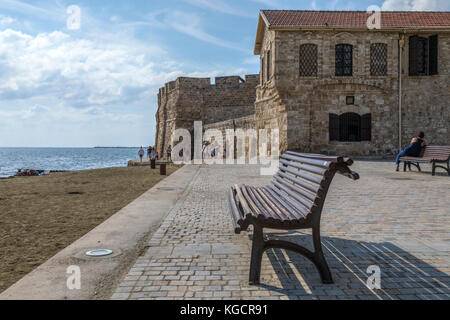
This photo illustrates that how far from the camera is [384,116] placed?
70.8 ft

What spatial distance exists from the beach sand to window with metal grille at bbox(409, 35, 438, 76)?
1820 centimetres

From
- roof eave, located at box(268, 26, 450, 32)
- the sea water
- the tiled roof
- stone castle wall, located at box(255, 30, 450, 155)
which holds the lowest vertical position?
the sea water

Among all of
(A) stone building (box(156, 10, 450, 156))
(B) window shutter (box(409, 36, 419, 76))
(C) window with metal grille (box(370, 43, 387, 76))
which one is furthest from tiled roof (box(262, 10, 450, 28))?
(C) window with metal grille (box(370, 43, 387, 76))

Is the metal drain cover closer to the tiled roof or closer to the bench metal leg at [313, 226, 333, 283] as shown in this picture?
the bench metal leg at [313, 226, 333, 283]

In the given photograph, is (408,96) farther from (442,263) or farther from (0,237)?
(0,237)

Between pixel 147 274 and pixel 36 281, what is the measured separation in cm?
90

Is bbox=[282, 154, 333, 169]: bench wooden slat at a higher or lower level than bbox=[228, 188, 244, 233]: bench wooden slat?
higher

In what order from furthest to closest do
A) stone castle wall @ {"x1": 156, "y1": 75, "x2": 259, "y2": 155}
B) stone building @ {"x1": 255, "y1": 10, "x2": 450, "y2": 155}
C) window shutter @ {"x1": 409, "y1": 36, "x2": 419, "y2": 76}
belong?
1. stone castle wall @ {"x1": 156, "y1": 75, "x2": 259, "y2": 155}
2. window shutter @ {"x1": 409, "y1": 36, "x2": 419, "y2": 76}
3. stone building @ {"x1": 255, "y1": 10, "x2": 450, "y2": 155}

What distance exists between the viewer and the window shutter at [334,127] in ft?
70.5

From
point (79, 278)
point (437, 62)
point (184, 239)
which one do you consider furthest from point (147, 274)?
point (437, 62)

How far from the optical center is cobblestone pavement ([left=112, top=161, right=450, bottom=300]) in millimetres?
3014

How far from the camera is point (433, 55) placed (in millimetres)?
21719

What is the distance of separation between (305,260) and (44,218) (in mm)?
4429

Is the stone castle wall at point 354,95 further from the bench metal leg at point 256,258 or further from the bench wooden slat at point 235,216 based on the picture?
the bench metal leg at point 256,258
